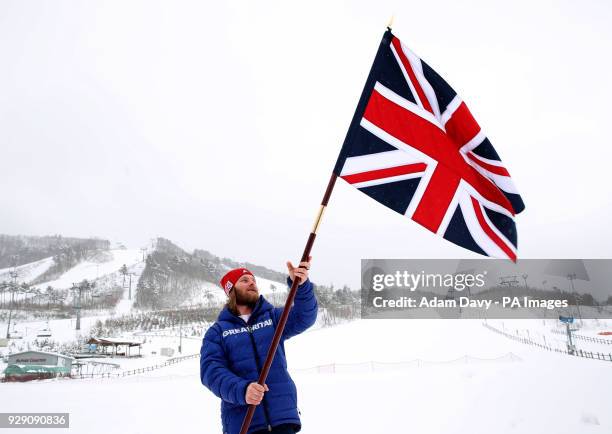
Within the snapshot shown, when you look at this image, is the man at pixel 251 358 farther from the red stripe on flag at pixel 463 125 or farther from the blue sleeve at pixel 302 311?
the red stripe on flag at pixel 463 125

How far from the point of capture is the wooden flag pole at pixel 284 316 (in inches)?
105

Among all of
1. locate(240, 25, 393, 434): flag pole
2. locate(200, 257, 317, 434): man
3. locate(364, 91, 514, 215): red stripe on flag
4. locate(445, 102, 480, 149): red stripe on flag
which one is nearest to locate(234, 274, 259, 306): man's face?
locate(200, 257, 317, 434): man

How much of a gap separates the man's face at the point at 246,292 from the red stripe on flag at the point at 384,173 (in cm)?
124

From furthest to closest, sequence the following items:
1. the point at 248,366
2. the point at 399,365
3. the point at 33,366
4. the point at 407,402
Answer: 1. the point at 33,366
2. the point at 399,365
3. the point at 407,402
4. the point at 248,366

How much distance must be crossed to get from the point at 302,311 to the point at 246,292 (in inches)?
20.1

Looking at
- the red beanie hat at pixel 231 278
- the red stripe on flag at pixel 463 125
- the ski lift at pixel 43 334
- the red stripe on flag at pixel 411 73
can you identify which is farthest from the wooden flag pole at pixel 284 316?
the ski lift at pixel 43 334

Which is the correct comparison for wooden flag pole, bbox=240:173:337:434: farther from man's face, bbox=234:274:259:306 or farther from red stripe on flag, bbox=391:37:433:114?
red stripe on flag, bbox=391:37:433:114

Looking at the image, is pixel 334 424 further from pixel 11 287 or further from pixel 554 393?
pixel 11 287

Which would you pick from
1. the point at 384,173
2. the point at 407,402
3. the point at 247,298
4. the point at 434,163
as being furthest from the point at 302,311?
the point at 407,402

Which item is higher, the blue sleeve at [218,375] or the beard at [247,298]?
the beard at [247,298]

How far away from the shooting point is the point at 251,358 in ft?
10.5

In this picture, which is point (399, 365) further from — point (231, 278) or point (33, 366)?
point (33, 366)

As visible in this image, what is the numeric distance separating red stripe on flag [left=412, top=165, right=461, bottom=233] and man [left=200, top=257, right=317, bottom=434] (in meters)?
1.35

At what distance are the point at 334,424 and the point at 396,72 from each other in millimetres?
7935
